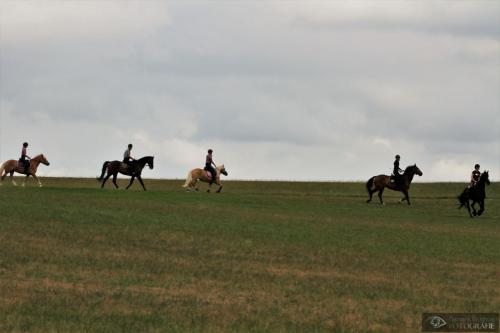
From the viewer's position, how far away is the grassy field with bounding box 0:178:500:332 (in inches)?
631

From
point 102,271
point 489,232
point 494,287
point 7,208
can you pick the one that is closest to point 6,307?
point 102,271

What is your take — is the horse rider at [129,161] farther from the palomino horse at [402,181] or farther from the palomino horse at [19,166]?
the palomino horse at [402,181]

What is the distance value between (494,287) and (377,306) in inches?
Answer: 167

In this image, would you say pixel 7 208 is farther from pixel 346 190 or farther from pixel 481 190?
pixel 346 190

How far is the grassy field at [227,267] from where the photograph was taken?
1603cm

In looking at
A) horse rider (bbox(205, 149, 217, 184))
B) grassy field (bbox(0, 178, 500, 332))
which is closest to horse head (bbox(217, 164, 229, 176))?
horse rider (bbox(205, 149, 217, 184))

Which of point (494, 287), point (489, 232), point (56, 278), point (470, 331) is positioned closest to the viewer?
point (470, 331)

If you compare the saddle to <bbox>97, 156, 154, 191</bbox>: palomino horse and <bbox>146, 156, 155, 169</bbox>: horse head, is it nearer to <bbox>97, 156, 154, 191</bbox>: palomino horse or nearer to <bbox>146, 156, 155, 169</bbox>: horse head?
<bbox>97, 156, 154, 191</bbox>: palomino horse

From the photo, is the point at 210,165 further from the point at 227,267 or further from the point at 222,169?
the point at 227,267

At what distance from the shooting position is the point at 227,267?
22.3 meters

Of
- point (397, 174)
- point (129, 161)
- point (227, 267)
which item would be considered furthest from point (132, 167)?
point (227, 267)

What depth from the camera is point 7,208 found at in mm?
33844

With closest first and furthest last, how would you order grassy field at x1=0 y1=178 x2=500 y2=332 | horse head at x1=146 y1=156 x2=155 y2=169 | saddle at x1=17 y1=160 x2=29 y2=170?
grassy field at x1=0 y1=178 x2=500 y2=332
horse head at x1=146 y1=156 x2=155 y2=169
saddle at x1=17 y1=160 x2=29 y2=170

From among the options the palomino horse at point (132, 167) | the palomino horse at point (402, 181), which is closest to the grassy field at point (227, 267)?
the palomino horse at point (402, 181)
